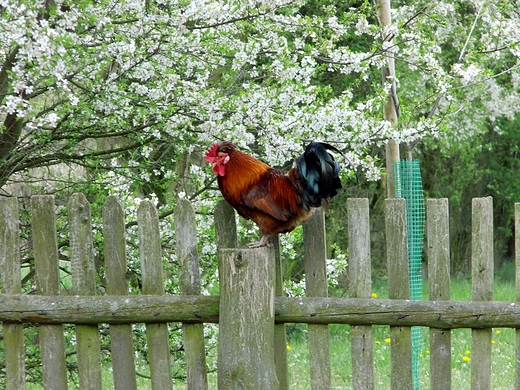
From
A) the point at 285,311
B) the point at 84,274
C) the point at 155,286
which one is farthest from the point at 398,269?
the point at 84,274

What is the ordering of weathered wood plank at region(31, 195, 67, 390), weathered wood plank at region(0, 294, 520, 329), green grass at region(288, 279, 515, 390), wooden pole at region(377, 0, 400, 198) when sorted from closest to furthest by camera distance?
weathered wood plank at region(0, 294, 520, 329), weathered wood plank at region(31, 195, 67, 390), wooden pole at region(377, 0, 400, 198), green grass at region(288, 279, 515, 390)

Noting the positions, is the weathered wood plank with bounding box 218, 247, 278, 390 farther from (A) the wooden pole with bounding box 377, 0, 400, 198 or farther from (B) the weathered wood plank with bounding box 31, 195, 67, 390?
(A) the wooden pole with bounding box 377, 0, 400, 198

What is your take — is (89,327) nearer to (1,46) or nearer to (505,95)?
(1,46)

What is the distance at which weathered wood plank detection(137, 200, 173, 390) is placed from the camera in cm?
370

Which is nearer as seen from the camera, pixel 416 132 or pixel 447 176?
pixel 416 132

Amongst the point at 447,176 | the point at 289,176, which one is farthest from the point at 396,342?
the point at 447,176

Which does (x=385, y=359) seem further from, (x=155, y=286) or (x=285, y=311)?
(x=155, y=286)

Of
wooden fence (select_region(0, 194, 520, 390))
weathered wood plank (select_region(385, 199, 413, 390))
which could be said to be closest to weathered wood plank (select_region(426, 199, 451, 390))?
wooden fence (select_region(0, 194, 520, 390))

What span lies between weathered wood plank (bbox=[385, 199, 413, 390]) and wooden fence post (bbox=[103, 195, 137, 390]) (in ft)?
4.25

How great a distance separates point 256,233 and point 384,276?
7.92m

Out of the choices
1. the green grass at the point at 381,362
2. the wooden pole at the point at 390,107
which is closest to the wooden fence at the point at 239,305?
the wooden pole at the point at 390,107

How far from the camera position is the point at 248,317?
3.54 metres

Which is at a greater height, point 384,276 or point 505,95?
point 505,95

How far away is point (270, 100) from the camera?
4.81 meters
